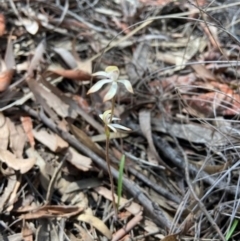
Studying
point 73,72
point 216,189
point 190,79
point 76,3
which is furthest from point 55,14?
point 216,189

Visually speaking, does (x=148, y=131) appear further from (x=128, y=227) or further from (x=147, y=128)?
(x=128, y=227)

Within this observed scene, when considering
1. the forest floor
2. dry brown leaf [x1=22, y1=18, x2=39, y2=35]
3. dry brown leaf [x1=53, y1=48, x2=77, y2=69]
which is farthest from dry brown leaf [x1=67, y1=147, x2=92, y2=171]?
dry brown leaf [x1=22, y1=18, x2=39, y2=35]

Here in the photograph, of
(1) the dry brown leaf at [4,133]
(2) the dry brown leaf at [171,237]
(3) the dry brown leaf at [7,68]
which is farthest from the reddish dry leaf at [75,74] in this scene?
(2) the dry brown leaf at [171,237]

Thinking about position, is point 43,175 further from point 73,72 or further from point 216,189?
point 216,189

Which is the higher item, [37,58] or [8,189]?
[37,58]

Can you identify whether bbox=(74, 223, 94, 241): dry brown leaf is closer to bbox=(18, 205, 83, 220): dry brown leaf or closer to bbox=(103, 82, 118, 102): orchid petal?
bbox=(18, 205, 83, 220): dry brown leaf

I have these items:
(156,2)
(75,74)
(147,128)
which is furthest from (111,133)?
(156,2)

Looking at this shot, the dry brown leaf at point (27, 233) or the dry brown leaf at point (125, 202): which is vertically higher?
the dry brown leaf at point (27, 233)

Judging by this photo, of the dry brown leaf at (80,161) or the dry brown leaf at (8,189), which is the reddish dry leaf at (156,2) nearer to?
the dry brown leaf at (80,161)
